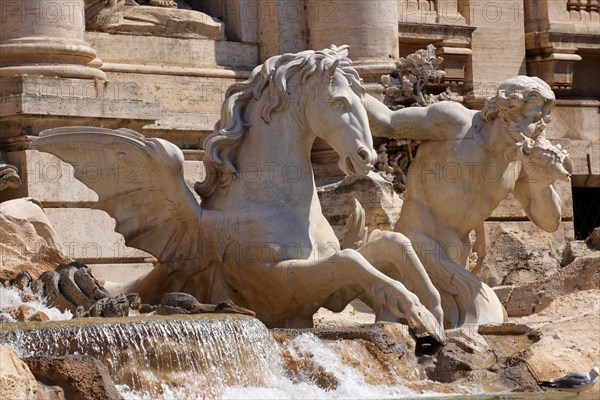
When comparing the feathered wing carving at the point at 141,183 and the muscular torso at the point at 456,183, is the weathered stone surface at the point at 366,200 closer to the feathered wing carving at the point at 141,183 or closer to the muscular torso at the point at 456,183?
the muscular torso at the point at 456,183

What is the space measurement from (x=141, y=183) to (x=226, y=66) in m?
4.73

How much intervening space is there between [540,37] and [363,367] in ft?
32.0

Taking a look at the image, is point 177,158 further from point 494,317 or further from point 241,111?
point 494,317

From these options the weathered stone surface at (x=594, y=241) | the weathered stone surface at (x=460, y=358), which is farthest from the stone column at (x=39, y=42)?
the weathered stone surface at (x=460, y=358)

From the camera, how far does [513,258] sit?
55.7 feet

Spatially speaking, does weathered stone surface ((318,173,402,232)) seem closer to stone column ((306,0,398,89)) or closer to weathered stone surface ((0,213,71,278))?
stone column ((306,0,398,89))

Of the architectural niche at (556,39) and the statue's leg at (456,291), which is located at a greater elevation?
the architectural niche at (556,39)

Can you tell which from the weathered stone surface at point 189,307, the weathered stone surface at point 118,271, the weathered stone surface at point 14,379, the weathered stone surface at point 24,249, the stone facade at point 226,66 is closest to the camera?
the weathered stone surface at point 14,379

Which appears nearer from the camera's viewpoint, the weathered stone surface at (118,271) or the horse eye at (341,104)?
the horse eye at (341,104)

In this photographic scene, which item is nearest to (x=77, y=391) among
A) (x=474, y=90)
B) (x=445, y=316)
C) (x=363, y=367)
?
(x=363, y=367)

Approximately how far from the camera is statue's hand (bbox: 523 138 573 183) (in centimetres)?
1294

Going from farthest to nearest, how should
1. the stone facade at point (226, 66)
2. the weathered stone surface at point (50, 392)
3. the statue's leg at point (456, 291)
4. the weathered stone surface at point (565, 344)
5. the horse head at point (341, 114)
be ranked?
the stone facade at point (226, 66), the statue's leg at point (456, 291), the horse head at point (341, 114), the weathered stone surface at point (565, 344), the weathered stone surface at point (50, 392)

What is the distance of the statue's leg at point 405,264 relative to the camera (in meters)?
12.3

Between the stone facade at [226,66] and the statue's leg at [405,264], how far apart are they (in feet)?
9.68
